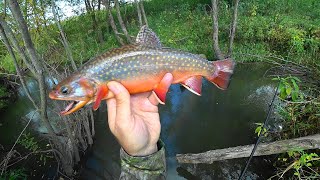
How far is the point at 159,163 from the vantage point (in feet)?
7.97

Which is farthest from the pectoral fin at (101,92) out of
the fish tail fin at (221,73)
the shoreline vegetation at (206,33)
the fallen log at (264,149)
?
the shoreline vegetation at (206,33)

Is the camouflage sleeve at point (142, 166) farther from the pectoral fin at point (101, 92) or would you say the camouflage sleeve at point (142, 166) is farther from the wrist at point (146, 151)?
the pectoral fin at point (101, 92)

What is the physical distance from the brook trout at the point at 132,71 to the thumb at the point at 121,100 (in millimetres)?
54

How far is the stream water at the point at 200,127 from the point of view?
631cm

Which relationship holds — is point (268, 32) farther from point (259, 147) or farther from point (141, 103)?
point (141, 103)

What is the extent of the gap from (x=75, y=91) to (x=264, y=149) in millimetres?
3855

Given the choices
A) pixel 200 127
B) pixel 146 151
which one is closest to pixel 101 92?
pixel 146 151

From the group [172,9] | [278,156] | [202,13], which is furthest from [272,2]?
[278,156]

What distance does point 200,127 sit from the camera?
302 inches

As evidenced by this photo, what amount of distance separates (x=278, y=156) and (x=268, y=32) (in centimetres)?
705

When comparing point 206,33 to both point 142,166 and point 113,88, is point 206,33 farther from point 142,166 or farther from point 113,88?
point 113,88

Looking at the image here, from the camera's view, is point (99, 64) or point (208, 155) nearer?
point (99, 64)

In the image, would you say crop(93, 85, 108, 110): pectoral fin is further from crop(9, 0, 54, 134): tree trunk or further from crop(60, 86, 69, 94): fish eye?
crop(9, 0, 54, 134): tree trunk

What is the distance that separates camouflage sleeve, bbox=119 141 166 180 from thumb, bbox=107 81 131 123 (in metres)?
0.41
